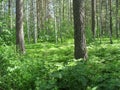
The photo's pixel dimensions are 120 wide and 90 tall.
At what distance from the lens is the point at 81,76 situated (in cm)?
610

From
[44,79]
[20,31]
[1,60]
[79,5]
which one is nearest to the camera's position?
[44,79]

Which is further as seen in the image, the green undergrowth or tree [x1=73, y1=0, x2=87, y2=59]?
tree [x1=73, y1=0, x2=87, y2=59]

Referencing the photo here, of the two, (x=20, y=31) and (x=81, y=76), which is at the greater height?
(x=20, y=31)

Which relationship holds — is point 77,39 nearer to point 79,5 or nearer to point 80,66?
point 79,5

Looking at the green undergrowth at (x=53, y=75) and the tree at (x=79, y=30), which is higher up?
the tree at (x=79, y=30)

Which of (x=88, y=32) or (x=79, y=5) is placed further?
(x=88, y=32)

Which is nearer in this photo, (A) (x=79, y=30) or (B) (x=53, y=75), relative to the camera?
(B) (x=53, y=75)

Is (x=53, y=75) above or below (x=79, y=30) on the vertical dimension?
below

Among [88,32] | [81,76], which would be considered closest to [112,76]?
[81,76]

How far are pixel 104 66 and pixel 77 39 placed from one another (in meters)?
2.19

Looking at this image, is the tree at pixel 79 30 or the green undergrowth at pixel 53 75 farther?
the tree at pixel 79 30

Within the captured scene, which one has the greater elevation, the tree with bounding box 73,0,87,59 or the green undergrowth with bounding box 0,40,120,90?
the tree with bounding box 73,0,87,59

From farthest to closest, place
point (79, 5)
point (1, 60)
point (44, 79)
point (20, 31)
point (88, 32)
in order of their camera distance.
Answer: point (88, 32), point (20, 31), point (79, 5), point (1, 60), point (44, 79)

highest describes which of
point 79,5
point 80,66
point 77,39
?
point 79,5
